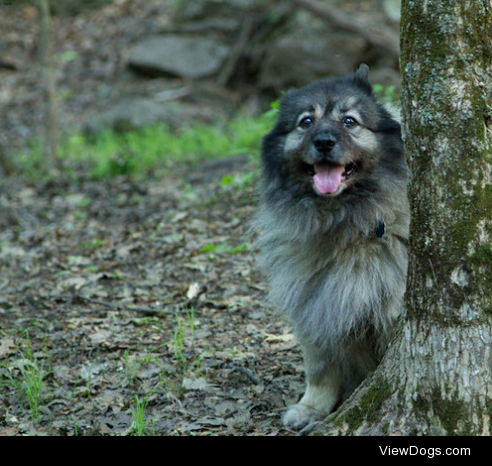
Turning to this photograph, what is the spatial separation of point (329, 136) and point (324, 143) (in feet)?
0.16

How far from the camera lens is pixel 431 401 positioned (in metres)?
2.70

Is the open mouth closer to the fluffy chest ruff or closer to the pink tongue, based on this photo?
the pink tongue

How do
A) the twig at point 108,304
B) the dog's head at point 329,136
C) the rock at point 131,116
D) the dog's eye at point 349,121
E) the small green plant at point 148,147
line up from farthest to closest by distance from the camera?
the rock at point 131,116
the small green plant at point 148,147
the twig at point 108,304
the dog's eye at point 349,121
the dog's head at point 329,136

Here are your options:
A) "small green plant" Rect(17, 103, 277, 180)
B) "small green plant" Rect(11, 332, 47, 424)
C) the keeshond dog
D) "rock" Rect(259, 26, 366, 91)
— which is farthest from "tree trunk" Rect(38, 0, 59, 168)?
the keeshond dog

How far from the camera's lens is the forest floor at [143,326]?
3666mm

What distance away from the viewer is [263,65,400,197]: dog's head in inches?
141

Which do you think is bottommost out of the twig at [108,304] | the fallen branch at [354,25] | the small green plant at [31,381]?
the small green plant at [31,381]

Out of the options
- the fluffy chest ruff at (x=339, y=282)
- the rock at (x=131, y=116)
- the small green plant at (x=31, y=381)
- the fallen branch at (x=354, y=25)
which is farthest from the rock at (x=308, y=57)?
the small green plant at (x=31, y=381)

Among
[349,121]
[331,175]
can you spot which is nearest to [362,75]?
[349,121]

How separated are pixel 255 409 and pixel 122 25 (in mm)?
12700

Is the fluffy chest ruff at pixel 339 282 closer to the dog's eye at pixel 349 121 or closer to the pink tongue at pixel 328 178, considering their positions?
the pink tongue at pixel 328 178

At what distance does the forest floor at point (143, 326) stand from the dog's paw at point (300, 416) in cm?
8

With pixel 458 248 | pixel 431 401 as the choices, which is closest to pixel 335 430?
pixel 431 401

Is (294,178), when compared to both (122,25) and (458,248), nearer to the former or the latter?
(458,248)
